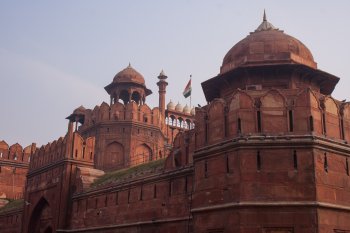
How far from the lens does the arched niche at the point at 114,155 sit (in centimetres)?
3117

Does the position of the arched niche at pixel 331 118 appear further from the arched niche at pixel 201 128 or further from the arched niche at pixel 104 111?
the arched niche at pixel 104 111

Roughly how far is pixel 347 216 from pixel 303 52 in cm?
532

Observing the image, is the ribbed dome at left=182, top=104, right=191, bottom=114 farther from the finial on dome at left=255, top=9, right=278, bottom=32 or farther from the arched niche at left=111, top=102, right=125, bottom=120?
the finial on dome at left=255, top=9, right=278, bottom=32

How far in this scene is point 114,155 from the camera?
1243 inches

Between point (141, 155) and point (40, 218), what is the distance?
28.2ft

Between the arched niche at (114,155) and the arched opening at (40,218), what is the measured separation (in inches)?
240

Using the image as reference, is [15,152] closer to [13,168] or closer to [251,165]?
[13,168]

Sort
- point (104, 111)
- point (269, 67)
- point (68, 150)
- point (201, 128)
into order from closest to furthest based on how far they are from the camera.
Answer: point (201, 128) → point (269, 67) → point (68, 150) → point (104, 111)

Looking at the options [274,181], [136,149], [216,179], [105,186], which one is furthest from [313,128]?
[136,149]

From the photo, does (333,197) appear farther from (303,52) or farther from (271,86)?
(303,52)

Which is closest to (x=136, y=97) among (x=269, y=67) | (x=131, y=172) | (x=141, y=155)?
(x=141, y=155)

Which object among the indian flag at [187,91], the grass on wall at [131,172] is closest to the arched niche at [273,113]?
the grass on wall at [131,172]

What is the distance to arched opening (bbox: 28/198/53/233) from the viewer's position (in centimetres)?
2459

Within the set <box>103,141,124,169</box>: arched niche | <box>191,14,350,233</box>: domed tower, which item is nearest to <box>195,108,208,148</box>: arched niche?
<box>191,14,350,233</box>: domed tower
